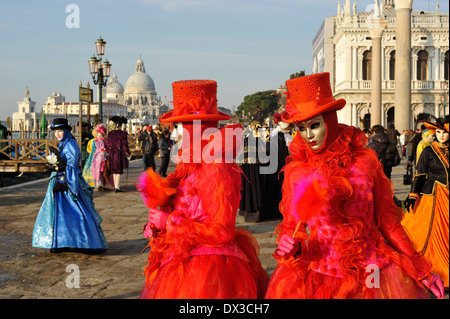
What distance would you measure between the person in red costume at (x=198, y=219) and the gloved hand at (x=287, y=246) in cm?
44

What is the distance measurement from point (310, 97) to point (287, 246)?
719 millimetres

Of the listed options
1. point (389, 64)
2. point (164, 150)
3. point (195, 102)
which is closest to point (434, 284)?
point (195, 102)

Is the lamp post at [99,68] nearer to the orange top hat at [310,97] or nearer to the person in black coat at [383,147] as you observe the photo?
the person in black coat at [383,147]

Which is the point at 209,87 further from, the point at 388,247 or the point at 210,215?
the point at 388,247

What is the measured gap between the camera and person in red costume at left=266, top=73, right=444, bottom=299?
2600 millimetres

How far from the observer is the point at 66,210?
6.31 meters

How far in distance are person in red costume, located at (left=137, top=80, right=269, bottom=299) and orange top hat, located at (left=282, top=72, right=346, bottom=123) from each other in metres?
0.50

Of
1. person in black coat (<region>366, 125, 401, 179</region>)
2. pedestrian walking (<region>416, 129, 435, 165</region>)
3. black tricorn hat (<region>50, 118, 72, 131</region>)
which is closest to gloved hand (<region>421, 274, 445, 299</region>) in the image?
pedestrian walking (<region>416, 129, 435, 165</region>)

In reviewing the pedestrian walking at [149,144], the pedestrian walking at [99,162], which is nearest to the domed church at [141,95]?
the pedestrian walking at [149,144]

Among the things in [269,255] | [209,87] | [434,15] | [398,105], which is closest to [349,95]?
[434,15]

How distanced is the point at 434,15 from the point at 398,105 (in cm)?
2820

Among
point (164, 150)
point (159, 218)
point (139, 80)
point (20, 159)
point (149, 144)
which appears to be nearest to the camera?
point (159, 218)

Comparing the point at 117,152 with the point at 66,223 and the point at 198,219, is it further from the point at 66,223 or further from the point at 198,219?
the point at 198,219
